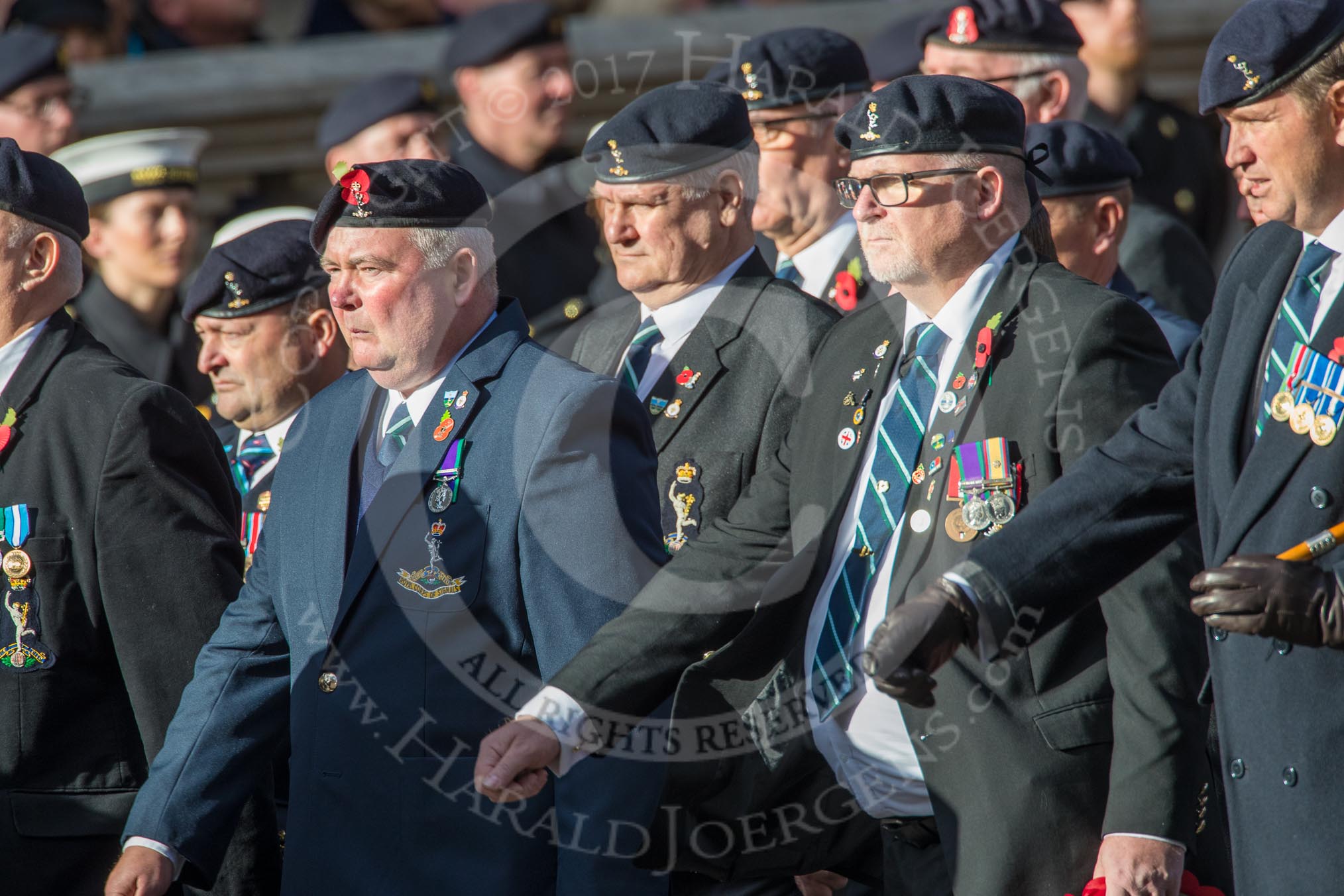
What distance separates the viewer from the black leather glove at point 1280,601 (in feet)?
8.57

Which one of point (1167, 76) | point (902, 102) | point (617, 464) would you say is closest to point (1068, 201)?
point (902, 102)

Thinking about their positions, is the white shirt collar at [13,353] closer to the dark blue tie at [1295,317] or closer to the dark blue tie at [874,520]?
the dark blue tie at [874,520]

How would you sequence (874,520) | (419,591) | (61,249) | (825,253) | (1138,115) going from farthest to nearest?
(1138,115) → (825,253) → (61,249) → (419,591) → (874,520)

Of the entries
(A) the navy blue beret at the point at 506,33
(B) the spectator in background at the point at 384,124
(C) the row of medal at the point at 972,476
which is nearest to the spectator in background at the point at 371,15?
(A) the navy blue beret at the point at 506,33

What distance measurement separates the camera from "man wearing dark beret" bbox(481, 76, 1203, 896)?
3354mm

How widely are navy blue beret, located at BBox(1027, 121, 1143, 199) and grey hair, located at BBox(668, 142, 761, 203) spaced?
761mm

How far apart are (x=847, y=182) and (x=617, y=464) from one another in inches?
28.6

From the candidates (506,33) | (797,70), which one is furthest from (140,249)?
(797,70)

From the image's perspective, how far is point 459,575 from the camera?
368cm

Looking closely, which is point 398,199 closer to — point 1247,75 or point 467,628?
point 467,628

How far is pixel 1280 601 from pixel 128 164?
17.3 feet

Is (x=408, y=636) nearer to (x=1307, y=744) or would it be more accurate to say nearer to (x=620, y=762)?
(x=620, y=762)

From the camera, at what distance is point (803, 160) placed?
5391mm

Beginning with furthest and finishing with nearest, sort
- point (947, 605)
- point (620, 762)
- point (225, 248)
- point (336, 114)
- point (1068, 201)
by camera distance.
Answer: point (336, 114)
point (225, 248)
point (1068, 201)
point (620, 762)
point (947, 605)
